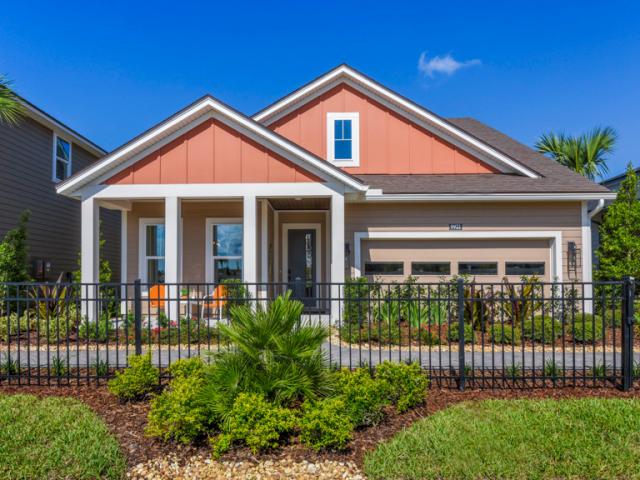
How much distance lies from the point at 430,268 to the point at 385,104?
5.04 metres

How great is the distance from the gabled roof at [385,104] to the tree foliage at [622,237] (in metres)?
2.47

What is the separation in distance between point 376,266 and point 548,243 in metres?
4.53

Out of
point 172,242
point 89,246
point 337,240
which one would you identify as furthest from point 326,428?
point 89,246

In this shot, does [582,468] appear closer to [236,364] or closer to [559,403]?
[559,403]

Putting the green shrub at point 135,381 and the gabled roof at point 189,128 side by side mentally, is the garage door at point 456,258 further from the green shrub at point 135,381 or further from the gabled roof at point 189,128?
the green shrub at point 135,381

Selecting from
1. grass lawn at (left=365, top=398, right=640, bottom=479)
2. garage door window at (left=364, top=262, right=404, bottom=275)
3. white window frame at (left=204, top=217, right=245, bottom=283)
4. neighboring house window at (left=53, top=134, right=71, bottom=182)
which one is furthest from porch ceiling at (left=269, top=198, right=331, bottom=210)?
neighboring house window at (left=53, top=134, right=71, bottom=182)

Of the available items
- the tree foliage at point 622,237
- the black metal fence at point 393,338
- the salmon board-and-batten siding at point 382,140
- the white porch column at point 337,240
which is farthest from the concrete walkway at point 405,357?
the salmon board-and-batten siding at point 382,140

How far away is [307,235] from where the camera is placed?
12797 mm

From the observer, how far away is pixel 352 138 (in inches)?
492

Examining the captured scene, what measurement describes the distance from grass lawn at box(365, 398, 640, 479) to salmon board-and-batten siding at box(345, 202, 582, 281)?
257 inches

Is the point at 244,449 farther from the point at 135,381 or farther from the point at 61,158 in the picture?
the point at 61,158

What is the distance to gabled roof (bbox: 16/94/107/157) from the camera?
478 inches

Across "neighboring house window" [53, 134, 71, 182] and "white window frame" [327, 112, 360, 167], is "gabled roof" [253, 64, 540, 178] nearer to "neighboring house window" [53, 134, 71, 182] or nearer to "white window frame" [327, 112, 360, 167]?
"white window frame" [327, 112, 360, 167]

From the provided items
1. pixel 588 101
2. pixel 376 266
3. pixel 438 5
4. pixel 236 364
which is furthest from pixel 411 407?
pixel 588 101
